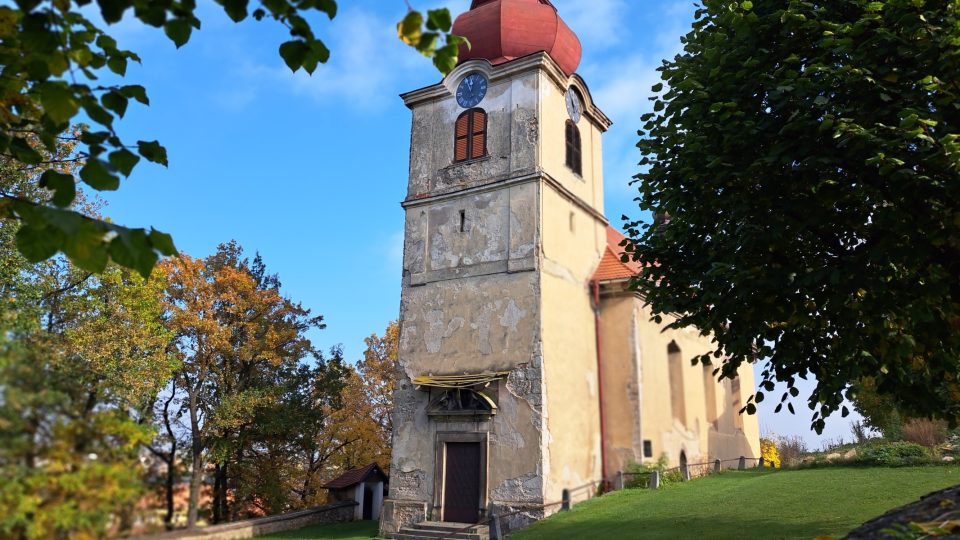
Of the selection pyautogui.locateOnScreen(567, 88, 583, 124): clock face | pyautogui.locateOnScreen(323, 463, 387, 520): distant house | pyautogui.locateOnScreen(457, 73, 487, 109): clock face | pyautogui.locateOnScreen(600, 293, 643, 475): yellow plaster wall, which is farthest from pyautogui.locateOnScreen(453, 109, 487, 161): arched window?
pyautogui.locateOnScreen(323, 463, 387, 520): distant house

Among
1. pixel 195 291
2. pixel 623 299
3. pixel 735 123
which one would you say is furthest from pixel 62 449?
pixel 195 291

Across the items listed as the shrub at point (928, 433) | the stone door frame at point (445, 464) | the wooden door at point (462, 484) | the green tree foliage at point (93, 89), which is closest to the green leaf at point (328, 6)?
the green tree foliage at point (93, 89)

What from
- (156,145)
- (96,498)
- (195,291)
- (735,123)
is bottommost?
(96,498)

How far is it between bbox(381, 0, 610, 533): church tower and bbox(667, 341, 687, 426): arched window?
161 inches

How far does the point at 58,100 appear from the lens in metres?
3.70

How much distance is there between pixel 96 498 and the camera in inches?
105

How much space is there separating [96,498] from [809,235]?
824 centimetres

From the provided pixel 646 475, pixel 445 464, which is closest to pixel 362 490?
pixel 445 464

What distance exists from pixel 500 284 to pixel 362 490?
390 inches

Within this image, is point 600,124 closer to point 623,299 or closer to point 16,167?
point 623,299

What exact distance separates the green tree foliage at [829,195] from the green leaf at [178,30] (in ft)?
20.5

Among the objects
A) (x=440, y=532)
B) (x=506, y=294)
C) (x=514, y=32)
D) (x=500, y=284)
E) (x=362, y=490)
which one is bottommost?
(x=440, y=532)

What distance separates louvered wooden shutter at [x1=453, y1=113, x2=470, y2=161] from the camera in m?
20.5

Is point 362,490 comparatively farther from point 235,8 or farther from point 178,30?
point 235,8
